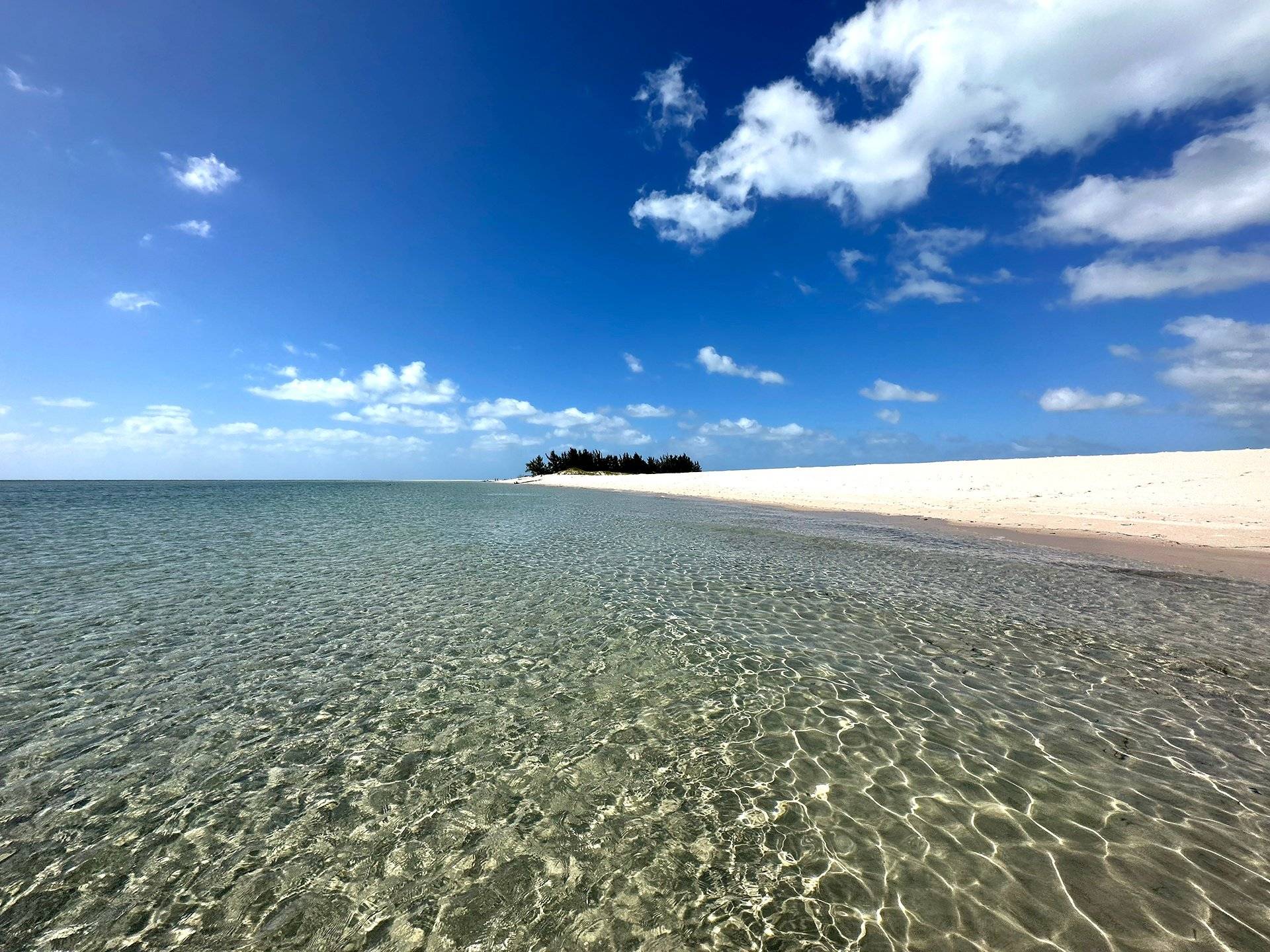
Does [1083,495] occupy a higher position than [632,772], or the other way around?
[1083,495]

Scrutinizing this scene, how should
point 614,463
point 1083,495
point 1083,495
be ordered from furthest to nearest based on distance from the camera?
point 614,463
point 1083,495
point 1083,495

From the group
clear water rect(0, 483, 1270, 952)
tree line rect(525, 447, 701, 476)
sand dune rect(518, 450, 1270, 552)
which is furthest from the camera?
tree line rect(525, 447, 701, 476)

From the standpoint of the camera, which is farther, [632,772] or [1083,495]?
[1083,495]

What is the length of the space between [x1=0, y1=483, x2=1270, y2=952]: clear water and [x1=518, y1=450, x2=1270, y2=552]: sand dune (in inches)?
589

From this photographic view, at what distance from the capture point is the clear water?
→ 3.68 meters

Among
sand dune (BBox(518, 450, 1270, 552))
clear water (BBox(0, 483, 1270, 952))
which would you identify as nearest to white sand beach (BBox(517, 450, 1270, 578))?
sand dune (BBox(518, 450, 1270, 552))

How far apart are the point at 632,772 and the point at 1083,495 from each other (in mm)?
37786

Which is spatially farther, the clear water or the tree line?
the tree line

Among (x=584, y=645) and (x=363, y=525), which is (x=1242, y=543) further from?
(x=363, y=525)

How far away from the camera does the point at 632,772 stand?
17.6 feet

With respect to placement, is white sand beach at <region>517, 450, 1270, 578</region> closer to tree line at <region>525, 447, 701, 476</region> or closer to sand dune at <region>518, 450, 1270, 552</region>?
sand dune at <region>518, 450, 1270, 552</region>

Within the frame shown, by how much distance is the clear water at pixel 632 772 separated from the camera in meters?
3.68

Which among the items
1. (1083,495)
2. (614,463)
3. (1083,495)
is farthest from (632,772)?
(614,463)

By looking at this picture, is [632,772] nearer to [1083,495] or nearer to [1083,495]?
[1083,495]
